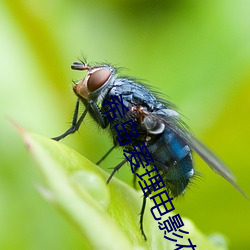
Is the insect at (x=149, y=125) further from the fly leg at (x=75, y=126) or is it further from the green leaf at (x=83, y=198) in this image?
the green leaf at (x=83, y=198)

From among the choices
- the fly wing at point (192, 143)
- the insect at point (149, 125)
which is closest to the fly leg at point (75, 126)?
the insect at point (149, 125)

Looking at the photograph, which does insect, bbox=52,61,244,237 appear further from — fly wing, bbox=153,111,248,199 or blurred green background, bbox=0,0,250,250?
blurred green background, bbox=0,0,250,250

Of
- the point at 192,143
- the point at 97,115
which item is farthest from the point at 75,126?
the point at 192,143

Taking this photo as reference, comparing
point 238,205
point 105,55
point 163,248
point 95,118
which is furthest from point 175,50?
point 163,248

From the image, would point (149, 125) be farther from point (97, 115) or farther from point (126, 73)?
point (126, 73)

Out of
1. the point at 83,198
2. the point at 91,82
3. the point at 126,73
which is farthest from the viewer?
the point at 126,73

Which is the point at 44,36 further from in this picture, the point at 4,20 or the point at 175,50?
the point at 175,50

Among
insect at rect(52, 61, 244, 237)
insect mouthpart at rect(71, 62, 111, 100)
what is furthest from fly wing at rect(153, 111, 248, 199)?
insect mouthpart at rect(71, 62, 111, 100)
